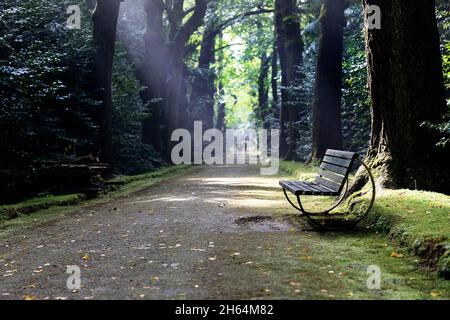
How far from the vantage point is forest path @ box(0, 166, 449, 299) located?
4273 mm

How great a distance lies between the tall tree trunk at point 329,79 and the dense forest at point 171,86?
40 millimetres

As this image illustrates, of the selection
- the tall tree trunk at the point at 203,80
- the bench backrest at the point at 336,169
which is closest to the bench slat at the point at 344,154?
the bench backrest at the point at 336,169

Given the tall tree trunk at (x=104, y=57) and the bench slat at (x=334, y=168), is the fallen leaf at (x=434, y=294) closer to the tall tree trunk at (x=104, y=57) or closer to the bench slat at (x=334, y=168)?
the bench slat at (x=334, y=168)

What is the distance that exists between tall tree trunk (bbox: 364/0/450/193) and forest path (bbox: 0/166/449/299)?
6.38 feet

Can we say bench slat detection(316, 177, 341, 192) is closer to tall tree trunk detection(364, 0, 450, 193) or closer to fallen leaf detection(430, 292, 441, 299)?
tall tree trunk detection(364, 0, 450, 193)

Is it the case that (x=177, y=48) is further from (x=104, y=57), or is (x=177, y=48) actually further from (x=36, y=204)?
(x=36, y=204)

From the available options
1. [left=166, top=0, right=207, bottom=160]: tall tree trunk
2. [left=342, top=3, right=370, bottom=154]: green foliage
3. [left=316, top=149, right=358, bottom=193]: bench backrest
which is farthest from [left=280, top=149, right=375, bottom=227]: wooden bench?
[left=166, top=0, right=207, bottom=160]: tall tree trunk

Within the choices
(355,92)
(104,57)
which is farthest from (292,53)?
(104,57)

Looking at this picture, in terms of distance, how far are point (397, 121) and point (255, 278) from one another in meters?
4.66

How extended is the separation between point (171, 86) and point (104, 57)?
1332cm

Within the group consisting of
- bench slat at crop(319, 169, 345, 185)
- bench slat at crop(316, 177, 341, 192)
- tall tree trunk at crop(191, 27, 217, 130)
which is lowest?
bench slat at crop(316, 177, 341, 192)

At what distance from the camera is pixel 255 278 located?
4.57 meters

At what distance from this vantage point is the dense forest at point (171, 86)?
810 cm
